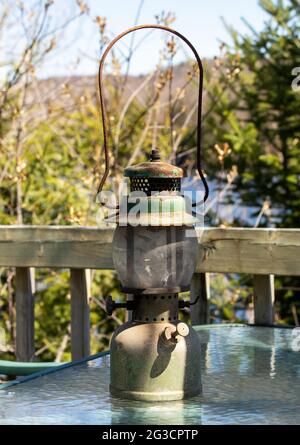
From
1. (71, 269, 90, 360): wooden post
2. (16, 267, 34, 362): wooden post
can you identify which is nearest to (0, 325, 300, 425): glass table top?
(71, 269, 90, 360): wooden post

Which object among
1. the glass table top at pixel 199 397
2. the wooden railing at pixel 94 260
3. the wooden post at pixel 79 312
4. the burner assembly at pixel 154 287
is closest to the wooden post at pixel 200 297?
the wooden railing at pixel 94 260

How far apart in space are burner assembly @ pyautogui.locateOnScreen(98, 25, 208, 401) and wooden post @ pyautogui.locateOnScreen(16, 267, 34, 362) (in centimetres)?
130

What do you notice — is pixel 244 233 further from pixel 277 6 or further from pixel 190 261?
pixel 277 6

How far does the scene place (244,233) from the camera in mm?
3090

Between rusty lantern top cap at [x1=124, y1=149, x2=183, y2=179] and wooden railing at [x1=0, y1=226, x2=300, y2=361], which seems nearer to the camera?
rusty lantern top cap at [x1=124, y1=149, x2=183, y2=179]

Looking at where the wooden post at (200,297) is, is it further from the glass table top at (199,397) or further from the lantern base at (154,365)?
the lantern base at (154,365)

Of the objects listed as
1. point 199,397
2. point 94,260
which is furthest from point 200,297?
point 199,397

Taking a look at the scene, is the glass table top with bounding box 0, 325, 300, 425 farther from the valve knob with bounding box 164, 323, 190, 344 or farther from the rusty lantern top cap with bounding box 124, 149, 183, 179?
the rusty lantern top cap with bounding box 124, 149, 183, 179

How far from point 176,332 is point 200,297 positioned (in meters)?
1.22

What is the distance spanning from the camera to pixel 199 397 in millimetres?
2045

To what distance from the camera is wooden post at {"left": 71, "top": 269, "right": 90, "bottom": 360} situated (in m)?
3.26
